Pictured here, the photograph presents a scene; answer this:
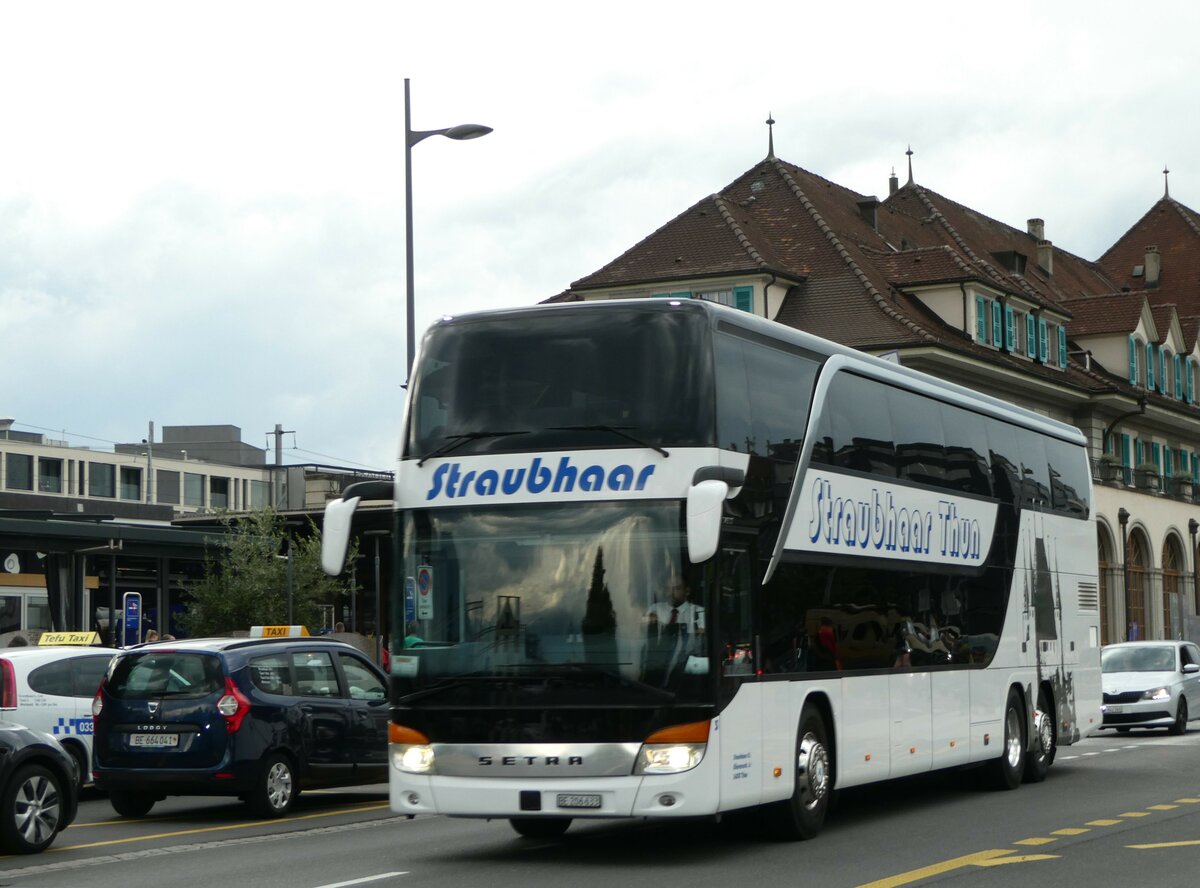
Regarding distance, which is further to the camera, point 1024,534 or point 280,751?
point 1024,534

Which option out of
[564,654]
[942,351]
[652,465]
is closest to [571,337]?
[652,465]

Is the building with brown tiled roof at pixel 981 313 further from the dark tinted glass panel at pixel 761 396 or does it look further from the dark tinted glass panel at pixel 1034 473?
the dark tinted glass panel at pixel 761 396

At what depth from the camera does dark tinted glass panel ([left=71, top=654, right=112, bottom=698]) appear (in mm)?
19969

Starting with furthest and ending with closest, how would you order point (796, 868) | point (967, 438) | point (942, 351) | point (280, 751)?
1. point (942, 351)
2. point (967, 438)
3. point (280, 751)
4. point (796, 868)

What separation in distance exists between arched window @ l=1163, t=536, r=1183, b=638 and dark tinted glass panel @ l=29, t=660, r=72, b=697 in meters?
48.2

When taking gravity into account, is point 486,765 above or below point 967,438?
below

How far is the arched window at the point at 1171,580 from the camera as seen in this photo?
63.7 meters

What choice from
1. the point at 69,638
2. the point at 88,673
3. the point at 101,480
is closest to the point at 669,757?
the point at 88,673

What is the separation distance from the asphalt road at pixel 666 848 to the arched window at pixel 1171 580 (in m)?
46.1

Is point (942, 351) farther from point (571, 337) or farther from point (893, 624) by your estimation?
point (571, 337)

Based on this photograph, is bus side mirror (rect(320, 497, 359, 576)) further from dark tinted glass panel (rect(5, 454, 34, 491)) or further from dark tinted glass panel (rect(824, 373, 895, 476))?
dark tinted glass panel (rect(5, 454, 34, 491))

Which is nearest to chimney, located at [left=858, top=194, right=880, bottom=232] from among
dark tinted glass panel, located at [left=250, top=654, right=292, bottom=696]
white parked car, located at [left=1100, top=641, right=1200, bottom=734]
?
white parked car, located at [left=1100, top=641, right=1200, bottom=734]

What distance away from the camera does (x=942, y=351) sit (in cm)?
5212

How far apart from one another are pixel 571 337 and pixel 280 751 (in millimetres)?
6097
